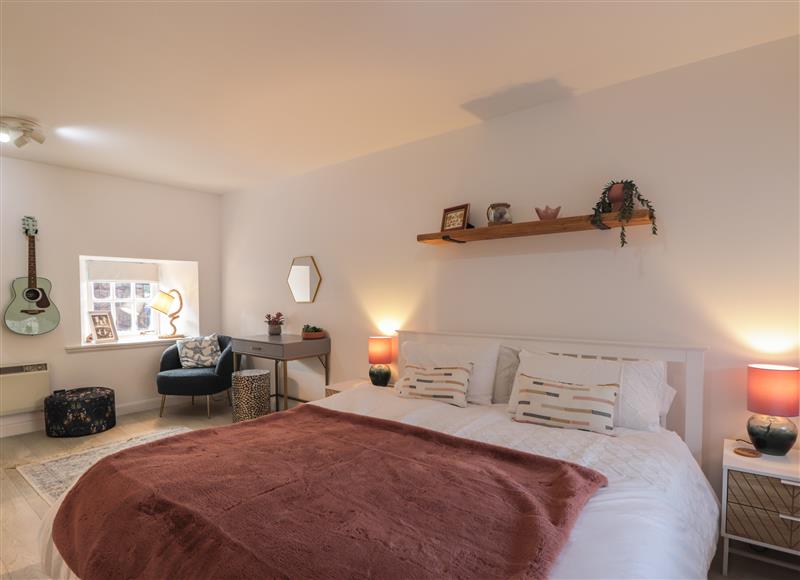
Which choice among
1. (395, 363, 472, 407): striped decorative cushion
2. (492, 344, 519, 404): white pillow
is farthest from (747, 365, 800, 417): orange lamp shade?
(395, 363, 472, 407): striped decorative cushion

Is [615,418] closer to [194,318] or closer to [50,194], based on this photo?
[194,318]

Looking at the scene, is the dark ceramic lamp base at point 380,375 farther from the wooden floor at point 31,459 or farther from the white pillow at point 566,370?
the wooden floor at point 31,459

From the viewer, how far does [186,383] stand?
430 cm

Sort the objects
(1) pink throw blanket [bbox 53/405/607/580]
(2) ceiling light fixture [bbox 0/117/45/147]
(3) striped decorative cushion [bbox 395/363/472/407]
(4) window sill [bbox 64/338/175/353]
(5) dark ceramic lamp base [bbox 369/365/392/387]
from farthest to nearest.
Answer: (4) window sill [bbox 64/338/175/353]
(5) dark ceramic lamp base [bbox 369/365/392/387]
(2) ceiling light fixture [bbox 0/117/45/147]
(3) striped decorative cushion [bbox 395/363/472/407]
(1) pink throw blanket [bbox 53/405/607/580]

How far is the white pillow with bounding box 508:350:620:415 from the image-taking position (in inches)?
90.6

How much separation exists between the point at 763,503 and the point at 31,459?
4757mm

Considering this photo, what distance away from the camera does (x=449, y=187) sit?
3.36 metres

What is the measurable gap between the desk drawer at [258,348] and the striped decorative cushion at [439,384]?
1469 mm

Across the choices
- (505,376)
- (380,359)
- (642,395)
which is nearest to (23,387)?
(380,359)

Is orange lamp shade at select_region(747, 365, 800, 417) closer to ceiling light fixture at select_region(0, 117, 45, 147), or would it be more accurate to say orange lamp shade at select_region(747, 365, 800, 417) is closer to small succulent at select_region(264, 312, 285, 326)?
small succulent at select_region(264, 312, 285, 326)

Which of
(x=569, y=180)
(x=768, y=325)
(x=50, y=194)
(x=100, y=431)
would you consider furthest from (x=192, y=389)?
(x=768, y=325)

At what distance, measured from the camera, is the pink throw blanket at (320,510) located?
114cm

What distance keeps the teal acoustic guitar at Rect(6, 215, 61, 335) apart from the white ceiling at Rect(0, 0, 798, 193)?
1186mm

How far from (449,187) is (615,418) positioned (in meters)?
1.99
